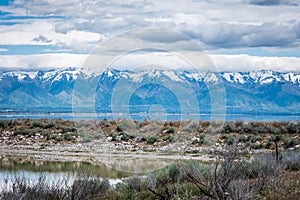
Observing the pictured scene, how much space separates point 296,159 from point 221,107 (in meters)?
13.7

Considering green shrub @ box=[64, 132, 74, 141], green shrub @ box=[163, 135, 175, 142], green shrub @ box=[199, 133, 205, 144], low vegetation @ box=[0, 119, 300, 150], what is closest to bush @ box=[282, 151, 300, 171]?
low vegetation @ box=[0, 119, 300, 150]

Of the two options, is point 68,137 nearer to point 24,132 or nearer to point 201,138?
point 24,132

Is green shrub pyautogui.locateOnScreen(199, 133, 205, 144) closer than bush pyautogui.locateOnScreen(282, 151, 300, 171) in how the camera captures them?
No

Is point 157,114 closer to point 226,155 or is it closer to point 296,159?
point 296,159

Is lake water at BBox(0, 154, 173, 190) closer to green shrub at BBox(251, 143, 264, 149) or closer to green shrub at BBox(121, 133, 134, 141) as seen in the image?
green shrub at BBox(121, 133, 134, 141)

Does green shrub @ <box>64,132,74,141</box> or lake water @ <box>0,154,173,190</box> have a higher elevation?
green shrub @ <box>64,132,74,141</box>

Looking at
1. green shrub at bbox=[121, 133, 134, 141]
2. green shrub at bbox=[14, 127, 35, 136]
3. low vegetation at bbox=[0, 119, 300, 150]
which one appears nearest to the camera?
low vegetation at bbox=[0, 119, 300, 150]

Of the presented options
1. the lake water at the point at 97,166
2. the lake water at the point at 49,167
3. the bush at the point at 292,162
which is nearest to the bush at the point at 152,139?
the lake water at the point at 97,166

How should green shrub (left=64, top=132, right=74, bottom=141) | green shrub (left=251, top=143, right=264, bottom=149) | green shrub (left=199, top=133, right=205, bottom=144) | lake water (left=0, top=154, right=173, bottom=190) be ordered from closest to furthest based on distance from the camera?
lake water (left=0, top=154, right=173, bottom=190)
green shrub (left=251, top=143, right=264, bottom=149)
green shrub (left=199, top=133, right=205, bottom=144)
green shrub (left=64, top=132, right=74, bottom=141)

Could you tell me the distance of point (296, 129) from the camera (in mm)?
42625

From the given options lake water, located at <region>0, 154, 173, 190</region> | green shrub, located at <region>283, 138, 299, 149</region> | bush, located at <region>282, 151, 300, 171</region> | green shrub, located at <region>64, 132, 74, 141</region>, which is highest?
bush, located at <region>282, 151, 300, 171</region>

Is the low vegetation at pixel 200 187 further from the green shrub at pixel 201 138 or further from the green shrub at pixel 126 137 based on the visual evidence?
the green shrub at pixel 126 137

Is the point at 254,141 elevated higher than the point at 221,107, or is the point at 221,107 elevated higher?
the point at 221,107

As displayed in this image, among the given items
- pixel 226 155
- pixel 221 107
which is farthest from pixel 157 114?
pixel 226 155
